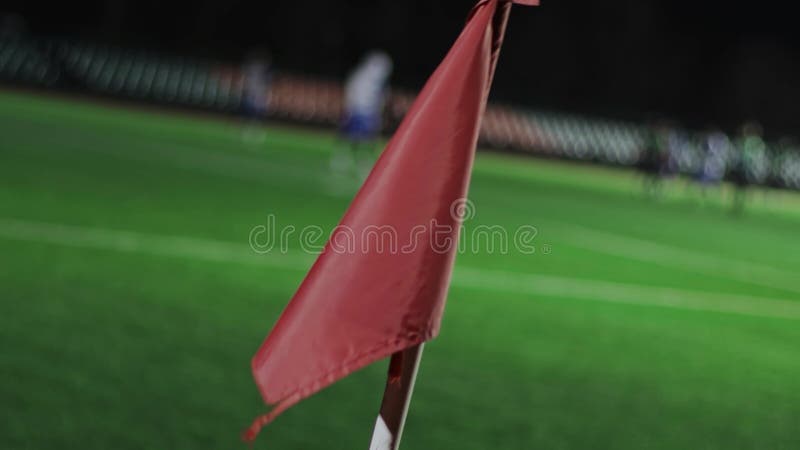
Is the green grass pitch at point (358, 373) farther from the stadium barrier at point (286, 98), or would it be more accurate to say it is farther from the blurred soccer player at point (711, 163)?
the stadium barrier at point (286, 98)

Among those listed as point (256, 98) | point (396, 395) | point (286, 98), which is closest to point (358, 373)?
point (396, 395)

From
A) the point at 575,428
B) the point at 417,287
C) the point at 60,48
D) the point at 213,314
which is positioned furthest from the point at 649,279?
the point at 60,48

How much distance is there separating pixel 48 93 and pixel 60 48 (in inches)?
43.0

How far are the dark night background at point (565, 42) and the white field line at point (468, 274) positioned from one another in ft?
78.2

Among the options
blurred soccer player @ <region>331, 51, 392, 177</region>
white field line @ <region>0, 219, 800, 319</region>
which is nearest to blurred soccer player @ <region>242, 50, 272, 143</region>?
blurred soccer player @ <region>331, 51, 392, 177</region>

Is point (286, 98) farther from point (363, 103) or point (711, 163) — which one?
point (363, 103)

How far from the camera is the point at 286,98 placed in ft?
109

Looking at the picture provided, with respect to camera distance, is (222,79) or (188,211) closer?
(188,211)

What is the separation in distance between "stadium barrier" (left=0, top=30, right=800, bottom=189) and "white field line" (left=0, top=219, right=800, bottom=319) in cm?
1824

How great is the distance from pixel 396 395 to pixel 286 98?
30.0 m

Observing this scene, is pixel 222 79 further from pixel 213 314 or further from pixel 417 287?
pixel 417 287

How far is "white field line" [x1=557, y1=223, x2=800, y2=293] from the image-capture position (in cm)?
1262

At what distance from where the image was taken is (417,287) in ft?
11.0

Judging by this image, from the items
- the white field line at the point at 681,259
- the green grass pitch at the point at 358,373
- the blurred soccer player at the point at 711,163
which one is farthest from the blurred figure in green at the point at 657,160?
the white field line at the point at 681,259
